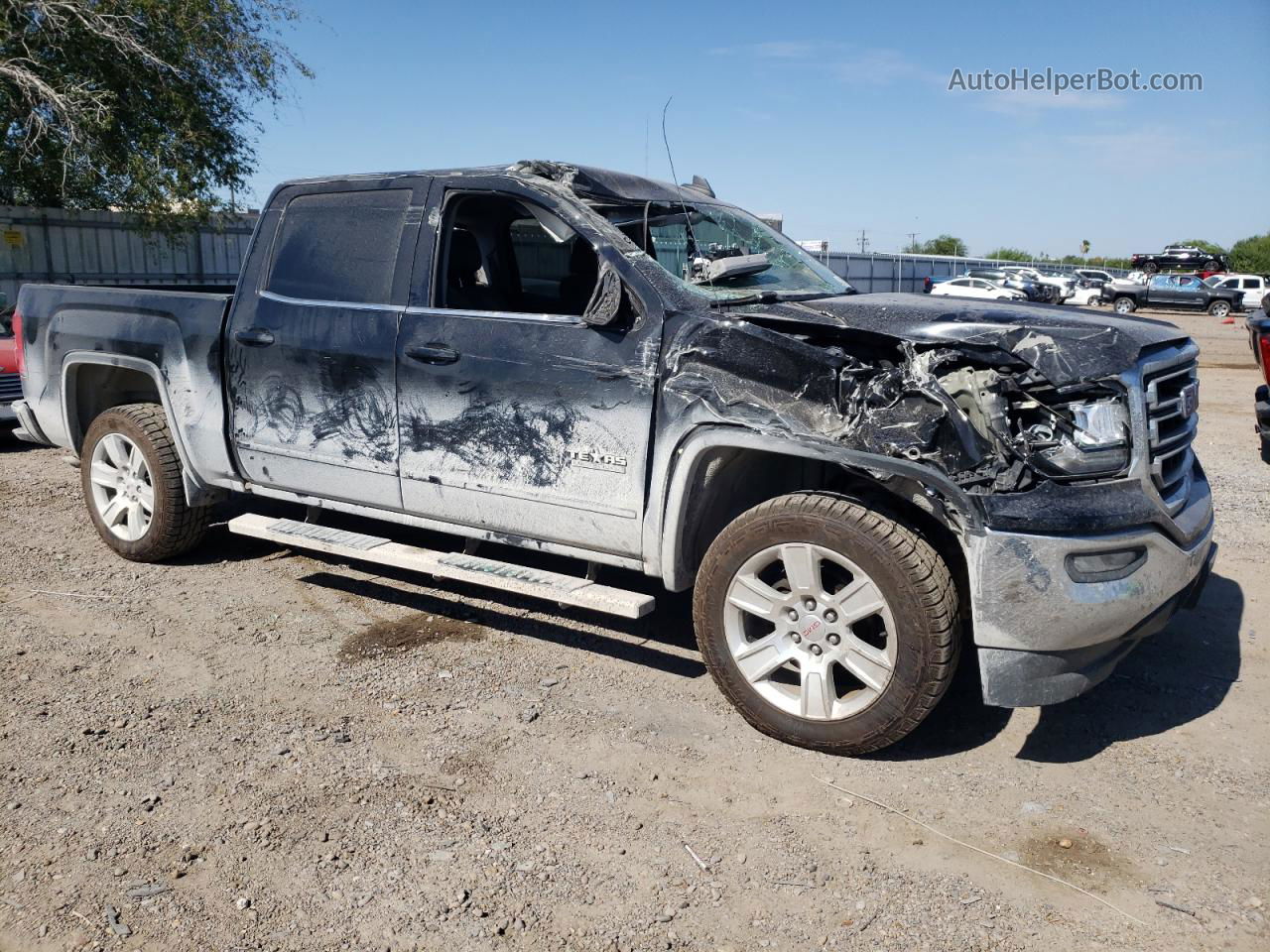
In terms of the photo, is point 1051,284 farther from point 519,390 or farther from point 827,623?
point 827,623

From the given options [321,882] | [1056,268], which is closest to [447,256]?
[321,882]

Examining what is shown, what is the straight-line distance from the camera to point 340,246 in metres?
4.96

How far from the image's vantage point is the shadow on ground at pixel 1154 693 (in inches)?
154

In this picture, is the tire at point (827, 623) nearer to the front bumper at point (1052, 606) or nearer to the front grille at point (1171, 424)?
the front bumper at point (1052, 606)

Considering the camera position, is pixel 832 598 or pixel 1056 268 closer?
pixel 832 598

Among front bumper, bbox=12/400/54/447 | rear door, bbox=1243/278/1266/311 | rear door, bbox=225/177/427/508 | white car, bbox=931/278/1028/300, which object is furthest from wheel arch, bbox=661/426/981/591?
rear door, bbox=1243/278/1266/311

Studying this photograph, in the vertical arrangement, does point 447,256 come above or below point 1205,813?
above

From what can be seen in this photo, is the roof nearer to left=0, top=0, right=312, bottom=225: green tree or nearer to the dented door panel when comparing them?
the dented door panel

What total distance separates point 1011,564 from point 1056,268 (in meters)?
55.3

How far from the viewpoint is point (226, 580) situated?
5.68 metres

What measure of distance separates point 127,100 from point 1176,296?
111 ft

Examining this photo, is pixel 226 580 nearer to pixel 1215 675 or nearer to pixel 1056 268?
pixel 1215 675

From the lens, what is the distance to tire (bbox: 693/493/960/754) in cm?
347

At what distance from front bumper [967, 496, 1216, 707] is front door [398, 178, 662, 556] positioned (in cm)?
133
